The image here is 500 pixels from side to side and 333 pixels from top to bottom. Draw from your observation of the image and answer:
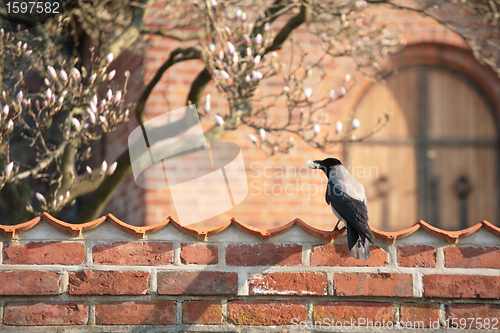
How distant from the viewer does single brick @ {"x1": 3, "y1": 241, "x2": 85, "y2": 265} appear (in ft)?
7.06

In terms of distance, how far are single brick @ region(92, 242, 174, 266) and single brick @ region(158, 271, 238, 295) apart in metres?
0.06

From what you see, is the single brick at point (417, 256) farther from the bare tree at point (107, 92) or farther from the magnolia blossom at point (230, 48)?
the magnolia blossom at point (230, 48)

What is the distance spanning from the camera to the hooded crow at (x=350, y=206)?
2169mm

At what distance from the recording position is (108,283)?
2146mm

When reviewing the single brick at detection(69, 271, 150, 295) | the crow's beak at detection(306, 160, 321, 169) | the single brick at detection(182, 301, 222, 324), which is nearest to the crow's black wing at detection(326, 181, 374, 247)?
the crow's beak at detection(306, 160, 321, 169)

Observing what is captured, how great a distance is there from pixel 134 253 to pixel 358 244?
884 mm

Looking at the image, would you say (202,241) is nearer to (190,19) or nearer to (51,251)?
(51,251)

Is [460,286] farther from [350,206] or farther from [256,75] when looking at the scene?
[256,75]

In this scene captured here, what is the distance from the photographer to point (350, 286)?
7.15 feet

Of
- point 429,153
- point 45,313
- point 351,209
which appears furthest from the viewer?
point 429,153

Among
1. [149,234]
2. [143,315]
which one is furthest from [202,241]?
[143,315]

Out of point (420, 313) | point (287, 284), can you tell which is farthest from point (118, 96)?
point (420, 313)

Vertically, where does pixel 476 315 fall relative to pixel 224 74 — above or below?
below

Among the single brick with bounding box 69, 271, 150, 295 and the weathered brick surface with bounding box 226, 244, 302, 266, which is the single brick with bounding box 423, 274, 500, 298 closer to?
the weathered brick surface with bounding box 226, 244, 302, 266
